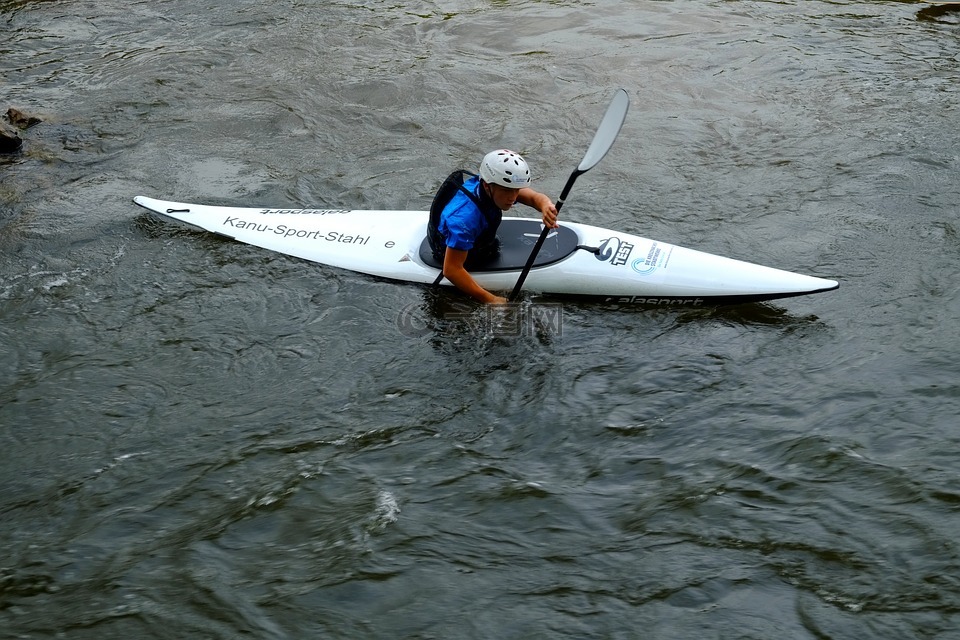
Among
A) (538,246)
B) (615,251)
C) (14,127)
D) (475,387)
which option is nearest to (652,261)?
(615,251)

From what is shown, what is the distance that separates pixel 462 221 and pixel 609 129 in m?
1.16

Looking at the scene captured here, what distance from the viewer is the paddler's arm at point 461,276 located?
5063 mm

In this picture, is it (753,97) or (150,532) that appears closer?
(150,532)

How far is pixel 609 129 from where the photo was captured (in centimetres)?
539

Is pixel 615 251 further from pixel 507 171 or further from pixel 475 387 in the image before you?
pixel 475 387

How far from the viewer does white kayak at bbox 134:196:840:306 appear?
17.1ft

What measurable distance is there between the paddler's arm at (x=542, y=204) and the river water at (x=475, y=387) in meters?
0.68

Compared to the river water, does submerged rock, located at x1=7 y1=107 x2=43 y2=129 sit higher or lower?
higher

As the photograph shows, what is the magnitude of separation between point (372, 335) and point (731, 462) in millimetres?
2210

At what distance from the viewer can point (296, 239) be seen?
236 inches

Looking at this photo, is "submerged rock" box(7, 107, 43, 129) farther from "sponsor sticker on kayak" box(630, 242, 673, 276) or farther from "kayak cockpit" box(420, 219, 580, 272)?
"sponsor sticker on kayak" box(630, 242, 673, 276)

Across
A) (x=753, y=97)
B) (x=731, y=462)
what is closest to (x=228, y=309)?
(x=731, y=462)

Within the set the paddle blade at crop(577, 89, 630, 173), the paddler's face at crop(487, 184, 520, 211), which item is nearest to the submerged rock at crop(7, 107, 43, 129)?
the paddler's face at crop(487, 184, 520, 211)

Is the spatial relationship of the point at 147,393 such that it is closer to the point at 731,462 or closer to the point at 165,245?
the point at 165,245
